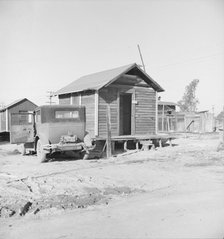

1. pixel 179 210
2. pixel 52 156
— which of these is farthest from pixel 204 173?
pixel 52 156

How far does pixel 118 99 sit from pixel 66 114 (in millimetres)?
4853

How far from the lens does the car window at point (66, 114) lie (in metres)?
11.9

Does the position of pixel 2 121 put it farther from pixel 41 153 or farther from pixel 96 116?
pixel 41 153

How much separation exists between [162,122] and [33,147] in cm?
1684

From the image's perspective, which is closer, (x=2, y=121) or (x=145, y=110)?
(x=145, y=110)

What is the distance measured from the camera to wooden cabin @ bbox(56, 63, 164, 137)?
15562 millimetres

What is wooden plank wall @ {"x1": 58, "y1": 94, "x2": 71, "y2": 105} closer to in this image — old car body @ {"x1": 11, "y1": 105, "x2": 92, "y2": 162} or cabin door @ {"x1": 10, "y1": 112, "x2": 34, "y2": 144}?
old car body @ {"x1": 11, "y1": 105, "x2": 92, "y2": 162}

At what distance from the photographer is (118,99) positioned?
1633 cm

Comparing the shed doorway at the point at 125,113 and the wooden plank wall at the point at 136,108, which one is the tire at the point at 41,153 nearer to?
the wooden plank wall at the point at 136,108

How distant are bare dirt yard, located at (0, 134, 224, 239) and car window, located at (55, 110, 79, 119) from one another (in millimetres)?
2864

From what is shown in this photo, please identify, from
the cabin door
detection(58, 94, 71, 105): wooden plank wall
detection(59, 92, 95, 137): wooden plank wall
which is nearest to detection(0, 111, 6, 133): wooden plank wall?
detection(58, 94, 71, 105): wooden plank wall

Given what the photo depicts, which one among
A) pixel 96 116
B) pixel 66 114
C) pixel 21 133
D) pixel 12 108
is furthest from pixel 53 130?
pixel 12 108

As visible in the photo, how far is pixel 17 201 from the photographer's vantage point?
18.9 ft

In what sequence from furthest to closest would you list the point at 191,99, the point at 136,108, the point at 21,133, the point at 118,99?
the point at 191,99 → the point at 136,108 → the point at 118,99 → the point at 21,133
